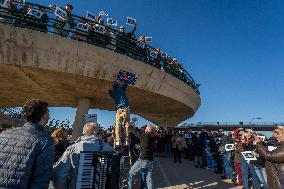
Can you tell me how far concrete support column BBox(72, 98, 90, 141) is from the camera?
15.1m

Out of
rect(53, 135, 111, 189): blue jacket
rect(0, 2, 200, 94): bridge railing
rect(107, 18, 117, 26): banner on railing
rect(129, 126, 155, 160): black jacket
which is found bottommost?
rect(53, 135, 111, 189): blue jacket

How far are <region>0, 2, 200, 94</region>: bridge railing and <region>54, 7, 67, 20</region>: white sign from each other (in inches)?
7.4

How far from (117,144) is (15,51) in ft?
18.8

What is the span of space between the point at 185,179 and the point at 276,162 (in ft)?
20.8

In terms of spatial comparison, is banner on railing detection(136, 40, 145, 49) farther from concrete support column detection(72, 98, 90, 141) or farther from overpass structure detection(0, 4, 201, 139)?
concrete support column detection(72, 98, 90, 141)

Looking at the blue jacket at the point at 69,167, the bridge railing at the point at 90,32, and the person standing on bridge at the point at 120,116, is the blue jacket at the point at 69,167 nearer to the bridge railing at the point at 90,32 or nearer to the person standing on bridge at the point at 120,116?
the person standing on bridge at the point at 120,116

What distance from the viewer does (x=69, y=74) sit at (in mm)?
12469

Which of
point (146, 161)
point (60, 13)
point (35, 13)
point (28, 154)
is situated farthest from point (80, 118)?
point (28, 154)

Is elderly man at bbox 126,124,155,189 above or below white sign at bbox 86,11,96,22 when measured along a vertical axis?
below

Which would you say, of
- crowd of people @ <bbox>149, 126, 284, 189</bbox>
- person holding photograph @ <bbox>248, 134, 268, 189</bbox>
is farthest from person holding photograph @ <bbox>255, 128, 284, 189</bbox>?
person holding photograph @ <bbox>248, 134, 268, 189</bbox>

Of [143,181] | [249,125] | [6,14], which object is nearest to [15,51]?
[6,14]

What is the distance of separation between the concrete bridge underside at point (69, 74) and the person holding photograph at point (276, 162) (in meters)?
8.94

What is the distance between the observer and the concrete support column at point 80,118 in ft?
49.5

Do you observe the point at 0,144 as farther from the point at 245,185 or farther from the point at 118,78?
the point at 118,78
